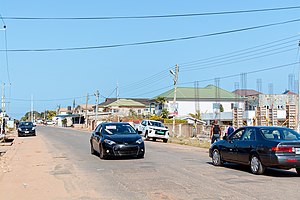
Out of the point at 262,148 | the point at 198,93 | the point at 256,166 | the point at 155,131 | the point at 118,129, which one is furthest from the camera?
the point at 198,93

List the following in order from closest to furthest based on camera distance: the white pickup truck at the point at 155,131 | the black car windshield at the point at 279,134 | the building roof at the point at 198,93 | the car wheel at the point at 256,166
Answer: the car wheel at the point at 256,166 → the black car windshield at the point at 279,134 → the white pickup truck at the point at 155,131 → the building roof at the point at 198,93

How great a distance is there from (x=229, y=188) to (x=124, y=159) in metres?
8.04

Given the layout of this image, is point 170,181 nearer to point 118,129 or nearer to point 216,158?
point 216,158

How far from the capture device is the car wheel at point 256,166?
515 inches

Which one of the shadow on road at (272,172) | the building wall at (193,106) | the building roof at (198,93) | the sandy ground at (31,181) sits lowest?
the sandy ground at (31,181)

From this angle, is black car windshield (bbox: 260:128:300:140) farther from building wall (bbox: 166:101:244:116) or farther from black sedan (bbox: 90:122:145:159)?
building wall (bbox: 166:101:244:116)

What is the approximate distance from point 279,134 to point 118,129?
26.0 feet

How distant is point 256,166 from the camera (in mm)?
13258

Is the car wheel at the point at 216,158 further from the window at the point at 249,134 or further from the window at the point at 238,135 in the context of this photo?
the window at the point at 249,134

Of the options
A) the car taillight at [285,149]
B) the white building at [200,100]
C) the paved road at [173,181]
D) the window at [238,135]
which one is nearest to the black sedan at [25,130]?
the paved road at [173,181]

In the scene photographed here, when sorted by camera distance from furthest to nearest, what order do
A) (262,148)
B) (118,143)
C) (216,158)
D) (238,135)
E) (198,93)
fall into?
(198,93)
(118,143)
(216,158)
(238,135)
(262,148)

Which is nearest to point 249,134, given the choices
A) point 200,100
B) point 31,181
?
point 31,181

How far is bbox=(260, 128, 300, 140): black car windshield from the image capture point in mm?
13188

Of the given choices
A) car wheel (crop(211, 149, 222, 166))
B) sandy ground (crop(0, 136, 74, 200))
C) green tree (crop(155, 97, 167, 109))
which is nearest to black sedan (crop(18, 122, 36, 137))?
sandy ground (crop(0, 136, 74, 200))
